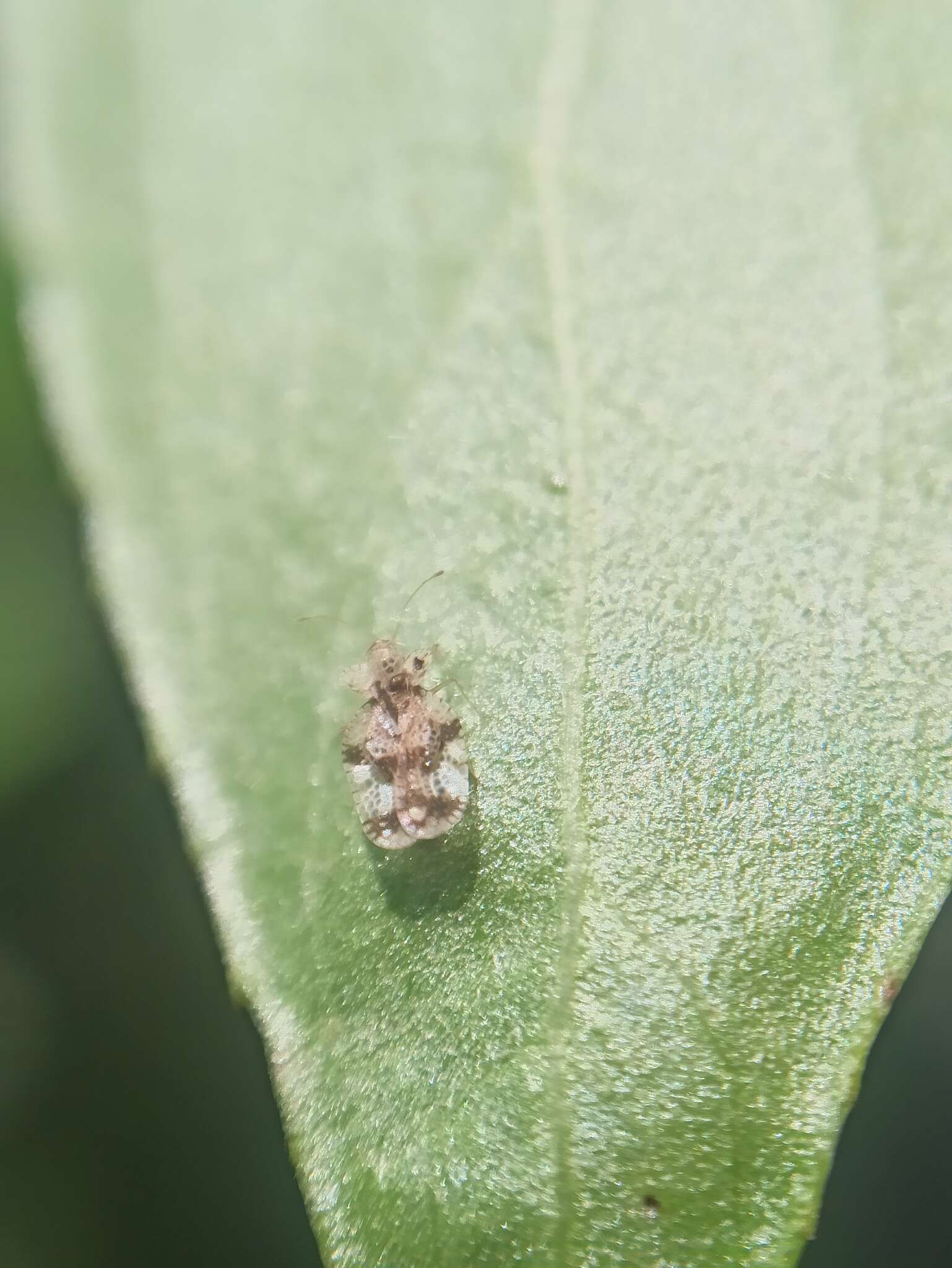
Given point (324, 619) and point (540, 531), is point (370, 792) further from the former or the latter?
point (540, 531)

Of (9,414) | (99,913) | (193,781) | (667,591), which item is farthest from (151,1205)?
(667,591)

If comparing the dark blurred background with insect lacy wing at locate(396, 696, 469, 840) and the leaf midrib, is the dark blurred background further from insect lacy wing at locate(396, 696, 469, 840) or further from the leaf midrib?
the leaf midrib

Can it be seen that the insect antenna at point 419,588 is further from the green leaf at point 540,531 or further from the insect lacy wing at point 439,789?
the insect lacy wing at point 439,789

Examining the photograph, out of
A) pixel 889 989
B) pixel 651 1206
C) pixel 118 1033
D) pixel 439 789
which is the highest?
pixel 439 789

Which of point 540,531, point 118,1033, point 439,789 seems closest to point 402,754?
point 439,789

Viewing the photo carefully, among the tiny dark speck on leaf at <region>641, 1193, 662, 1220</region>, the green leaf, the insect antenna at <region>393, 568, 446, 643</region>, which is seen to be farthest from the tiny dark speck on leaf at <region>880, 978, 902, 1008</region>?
the insect antenna at <region>393, 568, 446, 643</region>

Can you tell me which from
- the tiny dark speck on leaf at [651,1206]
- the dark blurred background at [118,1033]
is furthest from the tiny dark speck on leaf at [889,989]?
the dark blurred background at [118,1033]

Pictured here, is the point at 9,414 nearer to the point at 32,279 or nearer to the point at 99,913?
the point at 32,279
